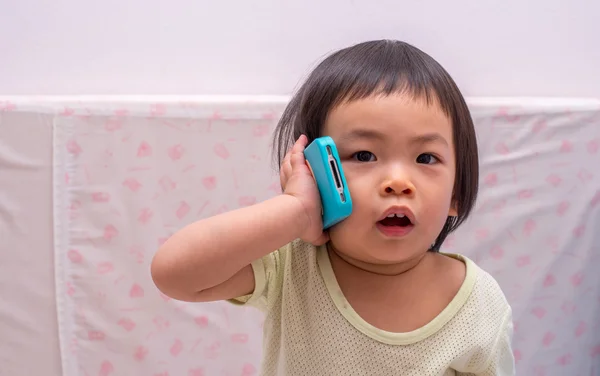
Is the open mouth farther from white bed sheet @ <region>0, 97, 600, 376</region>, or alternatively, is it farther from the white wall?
the white wall

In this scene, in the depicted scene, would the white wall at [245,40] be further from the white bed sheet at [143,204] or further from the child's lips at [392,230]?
the child's lips at [392,230]

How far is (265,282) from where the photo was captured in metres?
0.81

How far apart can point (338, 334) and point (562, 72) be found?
944mm

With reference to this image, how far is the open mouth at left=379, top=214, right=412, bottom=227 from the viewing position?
2.49 feet

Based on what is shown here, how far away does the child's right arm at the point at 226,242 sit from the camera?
69 cm

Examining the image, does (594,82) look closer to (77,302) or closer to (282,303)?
(282,303)

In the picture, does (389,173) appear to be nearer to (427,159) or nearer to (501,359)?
(427,159)

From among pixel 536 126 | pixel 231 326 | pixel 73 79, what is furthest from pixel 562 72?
pixel 73 79

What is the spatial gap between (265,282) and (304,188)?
5.2 inches

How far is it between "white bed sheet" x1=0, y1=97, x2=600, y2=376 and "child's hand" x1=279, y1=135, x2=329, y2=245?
50 centimetres

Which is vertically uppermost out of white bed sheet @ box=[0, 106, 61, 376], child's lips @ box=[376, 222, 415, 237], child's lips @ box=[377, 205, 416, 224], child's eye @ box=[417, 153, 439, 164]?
child's eye @ box=[417, 153, 439, 164]

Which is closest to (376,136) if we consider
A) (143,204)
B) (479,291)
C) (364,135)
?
(364,135)

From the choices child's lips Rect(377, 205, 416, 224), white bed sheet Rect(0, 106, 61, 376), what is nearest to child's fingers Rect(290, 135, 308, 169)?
child's lips Rect(377, 205, 416, 224)

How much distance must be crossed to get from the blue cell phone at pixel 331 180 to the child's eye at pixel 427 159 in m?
0.10
